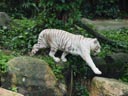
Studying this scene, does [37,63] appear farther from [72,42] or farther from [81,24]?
[81,24]

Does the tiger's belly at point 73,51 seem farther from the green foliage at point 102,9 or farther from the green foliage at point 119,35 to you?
the green foliage at point 102,9

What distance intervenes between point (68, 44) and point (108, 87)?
957 mm

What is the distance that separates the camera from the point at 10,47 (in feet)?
22.1

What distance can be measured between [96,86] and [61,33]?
1.04 meters

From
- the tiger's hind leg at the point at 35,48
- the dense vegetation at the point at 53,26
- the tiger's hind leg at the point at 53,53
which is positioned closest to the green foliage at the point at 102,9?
the dense vegetation at the point at 53,26

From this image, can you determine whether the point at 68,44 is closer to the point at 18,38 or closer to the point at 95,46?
the point at 95,46

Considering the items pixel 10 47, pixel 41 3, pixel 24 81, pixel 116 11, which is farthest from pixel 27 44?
pixel 116 11

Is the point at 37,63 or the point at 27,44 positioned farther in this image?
the point at 27,44

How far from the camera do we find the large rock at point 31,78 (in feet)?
18.0

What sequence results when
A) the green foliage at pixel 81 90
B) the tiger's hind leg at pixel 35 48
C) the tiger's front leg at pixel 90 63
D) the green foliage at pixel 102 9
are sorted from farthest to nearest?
the green foliage at pixel 102 9 → the tiger's hind leg at pixel 35 48 → the green foliage at pixel 81 90 → the tiger's front leg at pixel 90 63

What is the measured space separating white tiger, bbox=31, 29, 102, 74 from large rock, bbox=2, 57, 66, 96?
544 mm

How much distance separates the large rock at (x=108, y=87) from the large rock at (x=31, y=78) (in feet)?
1.94

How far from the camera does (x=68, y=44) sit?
20.0 feet

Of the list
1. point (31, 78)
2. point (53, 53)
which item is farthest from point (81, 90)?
Answer: point (31, 78)
